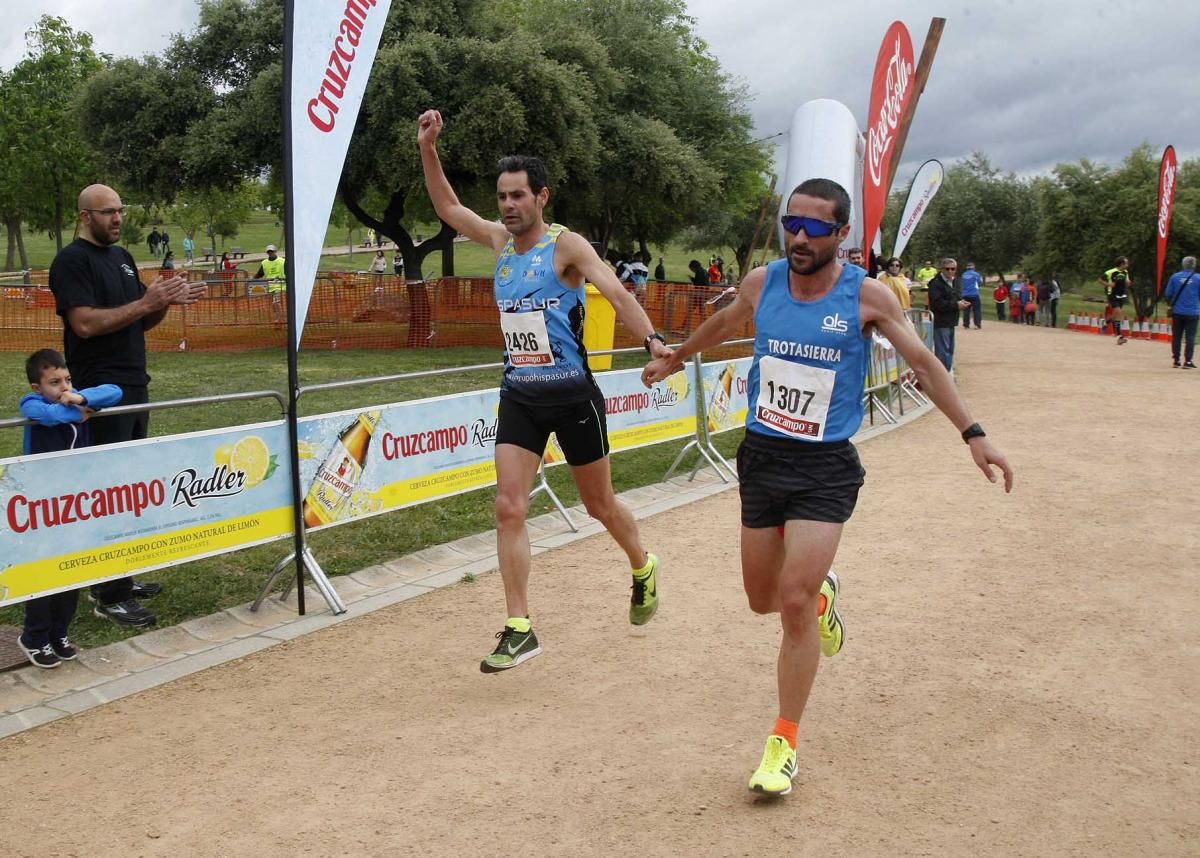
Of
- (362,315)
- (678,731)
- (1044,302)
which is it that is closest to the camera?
(678,731)

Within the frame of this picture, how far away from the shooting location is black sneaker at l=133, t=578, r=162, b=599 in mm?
6188

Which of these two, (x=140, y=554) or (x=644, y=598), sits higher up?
(x=140, y=554)

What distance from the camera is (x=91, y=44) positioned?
1572 inches

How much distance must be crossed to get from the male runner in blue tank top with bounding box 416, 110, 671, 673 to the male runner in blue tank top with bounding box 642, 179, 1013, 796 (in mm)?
908

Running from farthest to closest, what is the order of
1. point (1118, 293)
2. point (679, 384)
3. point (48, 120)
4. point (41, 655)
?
point (48, 120), point (1118, 293), point (679, 384), point (41, 655)

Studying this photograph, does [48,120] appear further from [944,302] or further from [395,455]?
[395,455]

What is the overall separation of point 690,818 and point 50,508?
10.4 ft

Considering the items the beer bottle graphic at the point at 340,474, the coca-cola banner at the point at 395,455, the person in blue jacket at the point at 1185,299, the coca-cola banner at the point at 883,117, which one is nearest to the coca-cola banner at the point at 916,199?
the coca-cola banner at the point at 883,117

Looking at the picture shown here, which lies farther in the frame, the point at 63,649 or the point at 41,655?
the point at 63,649

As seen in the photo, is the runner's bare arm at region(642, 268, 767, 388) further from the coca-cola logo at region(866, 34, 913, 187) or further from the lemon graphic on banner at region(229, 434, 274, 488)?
the coca-cola logo at region(866, 34, 913, 187)

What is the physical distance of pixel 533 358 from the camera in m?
5.02

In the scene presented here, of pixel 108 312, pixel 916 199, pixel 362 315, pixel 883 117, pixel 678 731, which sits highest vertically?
pixel 883 117

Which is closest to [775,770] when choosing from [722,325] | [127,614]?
[722,325]

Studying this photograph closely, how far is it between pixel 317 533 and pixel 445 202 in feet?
9.95
